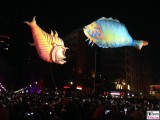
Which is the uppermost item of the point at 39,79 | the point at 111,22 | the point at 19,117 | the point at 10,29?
the point at 10,29

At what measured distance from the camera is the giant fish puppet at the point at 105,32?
54878mm

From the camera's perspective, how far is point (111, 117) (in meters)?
4.81

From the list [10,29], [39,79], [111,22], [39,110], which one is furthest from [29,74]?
[39,110]

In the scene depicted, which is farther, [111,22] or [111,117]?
[111,22]

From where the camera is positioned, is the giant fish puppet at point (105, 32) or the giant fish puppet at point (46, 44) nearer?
the giant fish puppet at point (105, 32)

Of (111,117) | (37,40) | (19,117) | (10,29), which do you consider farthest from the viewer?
(10,29)

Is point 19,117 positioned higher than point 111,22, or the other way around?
point 111,22

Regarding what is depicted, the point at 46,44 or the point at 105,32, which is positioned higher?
the point at 105,32

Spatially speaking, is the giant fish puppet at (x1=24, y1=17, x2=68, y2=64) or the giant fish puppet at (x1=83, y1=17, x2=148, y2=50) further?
the giant fish puppet at (x1=24, y1=17, x2=68, y2=64)

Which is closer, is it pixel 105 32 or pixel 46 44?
pixel 105 32

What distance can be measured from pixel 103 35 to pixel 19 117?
4533 cm

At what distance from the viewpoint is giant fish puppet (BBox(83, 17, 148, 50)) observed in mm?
54878

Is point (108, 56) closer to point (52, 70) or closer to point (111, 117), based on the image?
point (52, 70)

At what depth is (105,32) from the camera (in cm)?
5581
